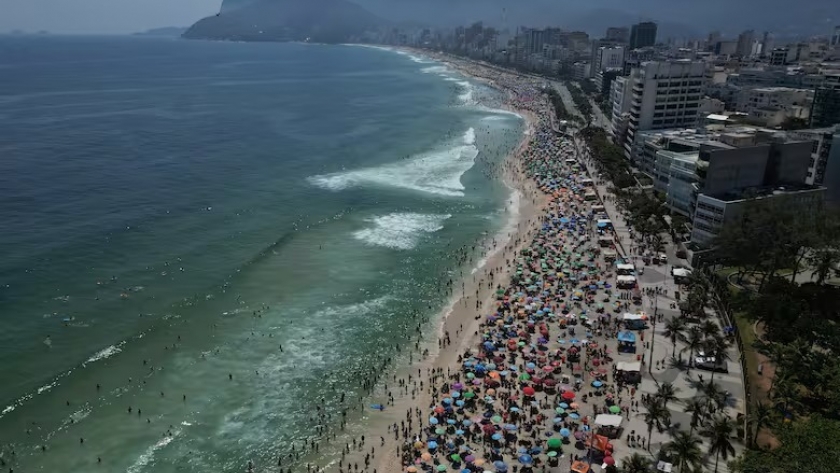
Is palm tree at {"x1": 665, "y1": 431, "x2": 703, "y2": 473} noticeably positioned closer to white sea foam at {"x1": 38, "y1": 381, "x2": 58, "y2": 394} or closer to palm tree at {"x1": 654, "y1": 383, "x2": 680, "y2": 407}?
palm tree at {"x1": 654, "y1": 383, "x2": 680, "y2": 407}

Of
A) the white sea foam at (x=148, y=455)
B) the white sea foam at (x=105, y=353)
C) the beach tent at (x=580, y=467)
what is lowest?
the white sea foam at (x=148, y=455)

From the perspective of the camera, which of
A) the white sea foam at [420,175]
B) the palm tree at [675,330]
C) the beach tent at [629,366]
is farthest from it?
the white sea foam at [420,175]

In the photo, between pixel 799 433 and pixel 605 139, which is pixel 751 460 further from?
pixel 605 139

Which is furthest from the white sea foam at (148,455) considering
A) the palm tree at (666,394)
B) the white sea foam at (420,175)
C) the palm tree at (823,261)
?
the white sea foam at (420,175)

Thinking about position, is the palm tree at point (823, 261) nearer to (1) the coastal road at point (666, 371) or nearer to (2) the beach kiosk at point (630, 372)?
(1) the coastal road at point (666, 371)

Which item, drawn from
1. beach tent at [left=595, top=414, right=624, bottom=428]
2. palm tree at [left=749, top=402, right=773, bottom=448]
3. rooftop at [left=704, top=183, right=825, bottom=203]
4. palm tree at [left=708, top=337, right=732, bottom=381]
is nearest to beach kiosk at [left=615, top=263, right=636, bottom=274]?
rooftop at [left=704, top=183, right=825, bottom=203]

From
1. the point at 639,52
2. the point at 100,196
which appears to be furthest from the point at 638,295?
the point at 639,52
